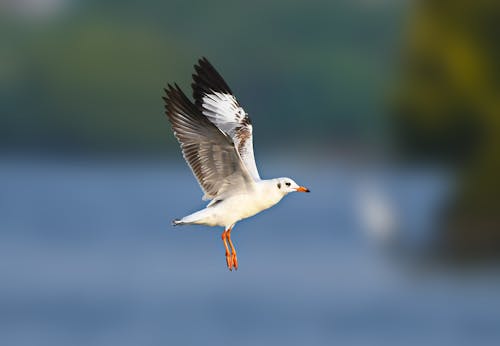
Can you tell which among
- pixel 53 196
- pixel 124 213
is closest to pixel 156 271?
pixel 124 213

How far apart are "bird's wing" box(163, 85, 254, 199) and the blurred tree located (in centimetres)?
1863

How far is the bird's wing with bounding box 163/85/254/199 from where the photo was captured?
1051cm

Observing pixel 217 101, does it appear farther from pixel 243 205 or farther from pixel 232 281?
pixel 232 281

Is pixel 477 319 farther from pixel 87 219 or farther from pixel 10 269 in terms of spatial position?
pixel 87 219

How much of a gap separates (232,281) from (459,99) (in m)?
5.72

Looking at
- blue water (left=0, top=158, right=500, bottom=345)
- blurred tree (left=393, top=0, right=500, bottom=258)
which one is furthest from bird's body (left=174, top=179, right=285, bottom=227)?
blurred tree (left=393, top=0, right=500, bottom=258)

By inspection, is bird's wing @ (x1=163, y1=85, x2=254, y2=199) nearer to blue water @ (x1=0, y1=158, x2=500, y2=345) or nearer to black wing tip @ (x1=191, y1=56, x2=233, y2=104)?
black wing tip @ (x1=191, y1=56, x2=233, y2=104)

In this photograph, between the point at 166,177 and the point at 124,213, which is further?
the point at 166,177

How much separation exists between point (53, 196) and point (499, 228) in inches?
748

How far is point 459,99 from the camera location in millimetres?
28875

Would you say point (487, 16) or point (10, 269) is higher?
point (487, 16)

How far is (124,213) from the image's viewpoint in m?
40.3

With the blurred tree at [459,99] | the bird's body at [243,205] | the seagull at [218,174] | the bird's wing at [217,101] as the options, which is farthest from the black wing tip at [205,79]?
the blurred tree at [459,99]

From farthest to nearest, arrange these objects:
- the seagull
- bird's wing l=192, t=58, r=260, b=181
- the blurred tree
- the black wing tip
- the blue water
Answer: the blurred tree → the blue water → the black wing tip → bird's wing l=192, t=58, r=260, b=181 → the seagull
